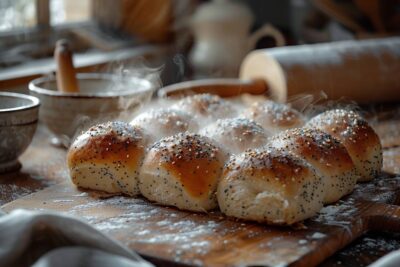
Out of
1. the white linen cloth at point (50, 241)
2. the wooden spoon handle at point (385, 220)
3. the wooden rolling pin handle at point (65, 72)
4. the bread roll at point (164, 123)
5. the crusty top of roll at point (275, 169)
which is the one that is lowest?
the wooden spoon handle at point (385, 220)

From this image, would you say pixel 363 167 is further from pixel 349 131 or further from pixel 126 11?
pixel 126 11

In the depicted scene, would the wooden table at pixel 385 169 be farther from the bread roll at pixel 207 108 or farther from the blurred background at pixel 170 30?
the blurred background at pixel 170 30

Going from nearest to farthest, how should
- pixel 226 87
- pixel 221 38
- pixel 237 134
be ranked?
pixel 237 134, pixel 226 87, pixel 221 38

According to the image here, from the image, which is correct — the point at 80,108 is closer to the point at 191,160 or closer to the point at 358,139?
the point at 191,160

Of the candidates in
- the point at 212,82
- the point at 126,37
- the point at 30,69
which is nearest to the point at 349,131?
the point at 212,82

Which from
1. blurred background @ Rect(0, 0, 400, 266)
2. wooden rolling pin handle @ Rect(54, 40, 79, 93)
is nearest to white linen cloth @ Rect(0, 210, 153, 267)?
wooden rolling pin handle @ Rect(54, 40, 79, 93)

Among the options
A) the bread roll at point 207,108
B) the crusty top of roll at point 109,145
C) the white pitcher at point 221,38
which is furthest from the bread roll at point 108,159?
the white pitcher at point 221,38

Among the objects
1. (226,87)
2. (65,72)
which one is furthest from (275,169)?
(226,87)
